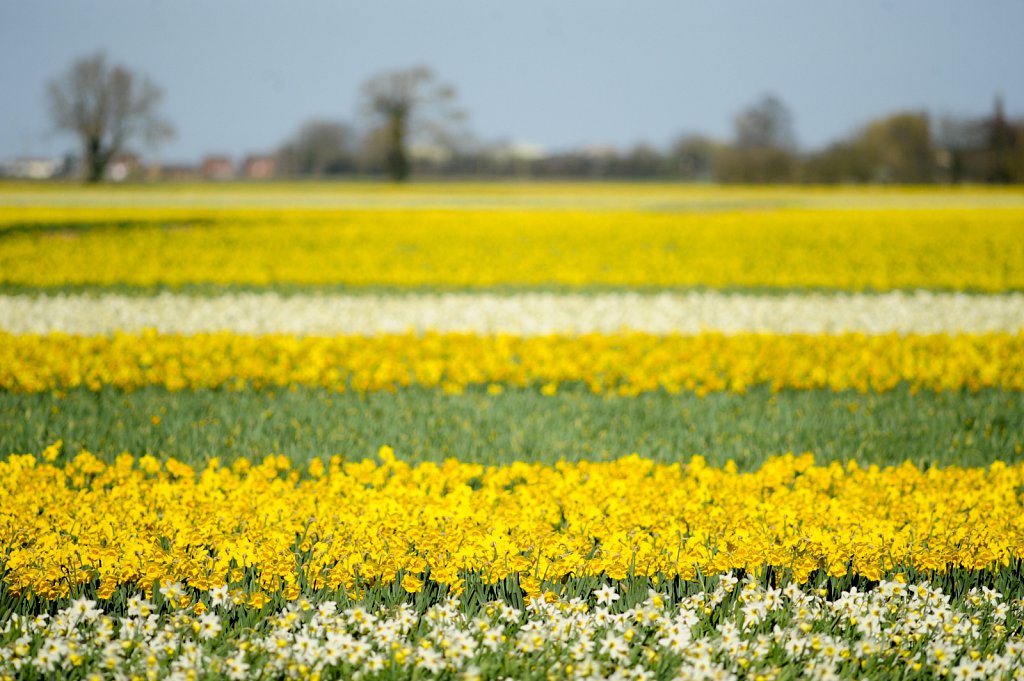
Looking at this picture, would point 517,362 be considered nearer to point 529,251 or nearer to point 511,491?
point 511,491

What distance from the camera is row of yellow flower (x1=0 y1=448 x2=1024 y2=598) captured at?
3.58 m

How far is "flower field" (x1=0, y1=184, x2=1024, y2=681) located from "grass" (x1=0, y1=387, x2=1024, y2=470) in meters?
0.03

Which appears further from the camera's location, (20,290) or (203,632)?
(20,290)

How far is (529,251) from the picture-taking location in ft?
63.4

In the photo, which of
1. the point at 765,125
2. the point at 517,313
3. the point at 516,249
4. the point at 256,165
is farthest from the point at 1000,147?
the point at 256,165

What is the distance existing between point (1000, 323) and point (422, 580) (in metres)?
9.46

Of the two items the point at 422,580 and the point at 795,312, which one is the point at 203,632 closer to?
the point at 422,580

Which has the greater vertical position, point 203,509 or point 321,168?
point 321,168

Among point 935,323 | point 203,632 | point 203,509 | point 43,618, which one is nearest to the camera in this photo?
point 203,632

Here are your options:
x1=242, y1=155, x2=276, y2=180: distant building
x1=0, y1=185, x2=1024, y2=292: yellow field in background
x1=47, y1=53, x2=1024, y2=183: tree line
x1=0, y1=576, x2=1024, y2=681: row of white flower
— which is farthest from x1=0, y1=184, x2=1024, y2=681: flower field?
x1=242, y1=155, x2=276, y2=180: distant building

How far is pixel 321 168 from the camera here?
83438 mm

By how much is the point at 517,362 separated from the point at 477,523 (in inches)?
168

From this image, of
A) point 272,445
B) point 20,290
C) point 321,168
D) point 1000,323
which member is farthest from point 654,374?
point 321,168

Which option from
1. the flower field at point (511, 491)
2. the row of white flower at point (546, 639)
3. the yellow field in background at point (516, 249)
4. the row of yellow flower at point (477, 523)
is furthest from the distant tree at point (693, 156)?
the row of white flower at point (546, 639)
